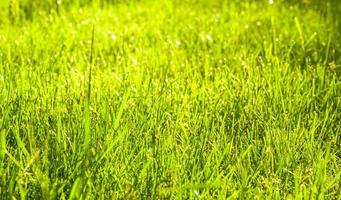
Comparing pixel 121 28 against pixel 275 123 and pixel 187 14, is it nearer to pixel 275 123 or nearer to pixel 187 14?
pixel 187 14

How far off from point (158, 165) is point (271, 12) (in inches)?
129

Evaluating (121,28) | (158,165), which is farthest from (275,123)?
(121,28)

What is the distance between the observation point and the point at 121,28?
4.92 metres

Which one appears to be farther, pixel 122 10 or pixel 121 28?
pixel 122 10

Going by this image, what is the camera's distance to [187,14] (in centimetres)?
541

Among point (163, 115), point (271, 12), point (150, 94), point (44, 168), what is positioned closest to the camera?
point (44, 168)

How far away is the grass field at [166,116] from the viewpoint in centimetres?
223

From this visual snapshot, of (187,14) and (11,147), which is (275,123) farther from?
(187,14)

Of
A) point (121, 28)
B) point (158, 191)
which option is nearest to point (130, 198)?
point (158, 191)

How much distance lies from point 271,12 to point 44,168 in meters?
3.44

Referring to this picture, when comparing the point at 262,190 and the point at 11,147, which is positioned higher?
the point at 11,147

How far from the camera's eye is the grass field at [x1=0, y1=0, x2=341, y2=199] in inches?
87.9

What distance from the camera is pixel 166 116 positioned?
2.87m

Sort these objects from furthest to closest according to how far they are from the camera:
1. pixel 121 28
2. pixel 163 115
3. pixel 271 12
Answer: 1. pixel 271 12
2. pixel 121 28
3. pixel 163 115
